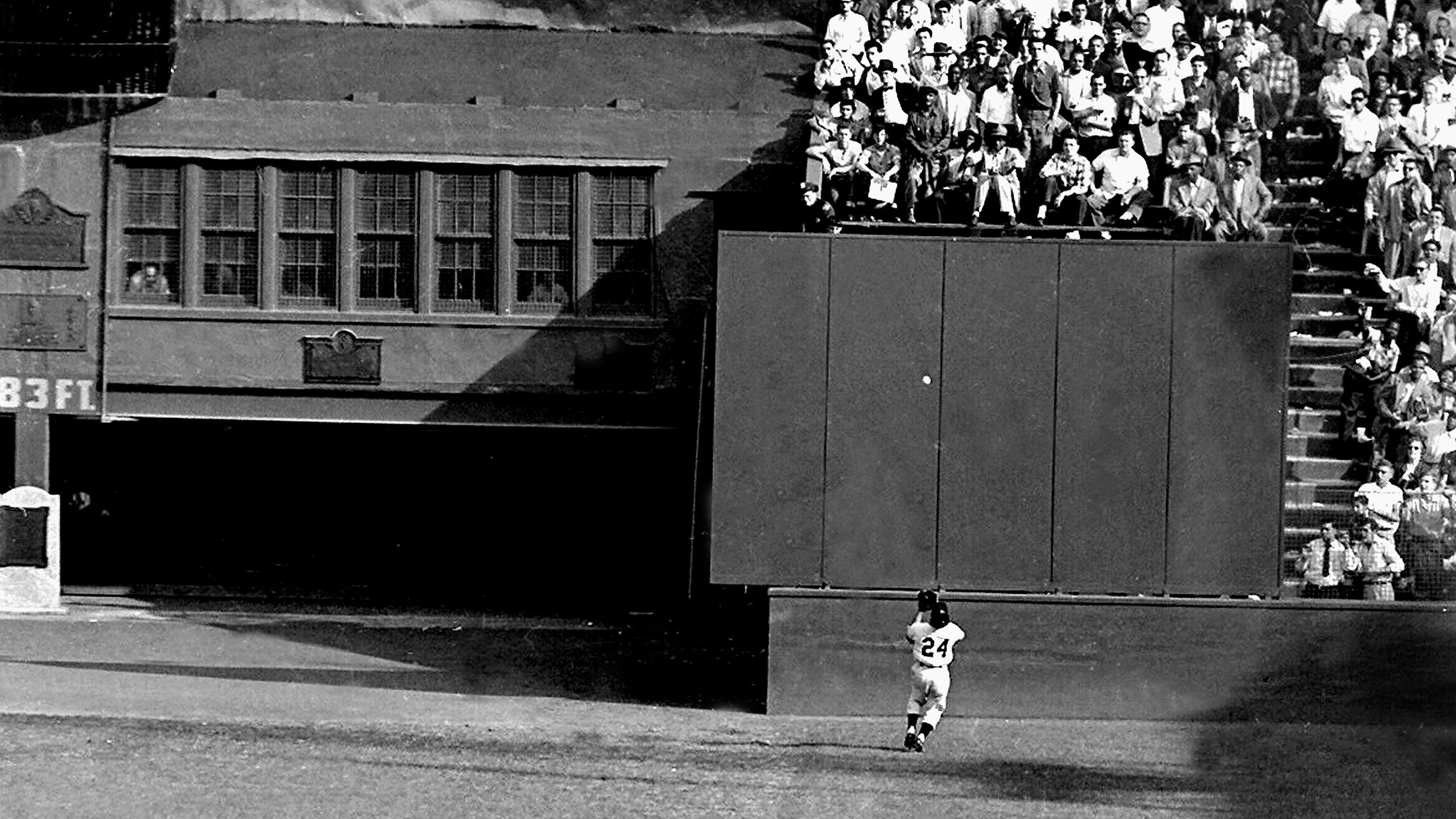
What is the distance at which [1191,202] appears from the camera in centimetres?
2661

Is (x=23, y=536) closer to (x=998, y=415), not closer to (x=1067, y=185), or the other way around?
(x=998, y=415)

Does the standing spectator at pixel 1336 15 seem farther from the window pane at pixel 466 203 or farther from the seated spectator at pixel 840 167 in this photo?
the window pane at pixel 466 203

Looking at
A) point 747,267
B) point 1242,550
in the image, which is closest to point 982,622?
point 1242,550

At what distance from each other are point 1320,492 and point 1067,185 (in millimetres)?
4631

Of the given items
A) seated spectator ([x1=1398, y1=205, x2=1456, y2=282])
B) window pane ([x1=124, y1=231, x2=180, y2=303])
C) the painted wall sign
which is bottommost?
the painted wall sign

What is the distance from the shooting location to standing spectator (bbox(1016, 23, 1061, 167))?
89.7 feet

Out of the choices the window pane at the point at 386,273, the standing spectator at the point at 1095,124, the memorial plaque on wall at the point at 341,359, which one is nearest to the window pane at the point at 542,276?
the window pane at the point at 386,273

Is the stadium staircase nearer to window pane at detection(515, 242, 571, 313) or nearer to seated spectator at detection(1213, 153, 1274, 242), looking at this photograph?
seated spectator at detection(1213, 153, 1274, 242)

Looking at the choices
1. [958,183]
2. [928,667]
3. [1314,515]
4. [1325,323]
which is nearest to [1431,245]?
[1325,323]

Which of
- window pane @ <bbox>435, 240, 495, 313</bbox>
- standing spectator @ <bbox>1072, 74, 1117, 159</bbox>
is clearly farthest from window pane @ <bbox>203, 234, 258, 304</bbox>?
standing spectator @ <bbox>1072, 74, 1117, 159</bbox>

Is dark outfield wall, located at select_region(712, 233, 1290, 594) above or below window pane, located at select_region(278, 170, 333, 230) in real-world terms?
below

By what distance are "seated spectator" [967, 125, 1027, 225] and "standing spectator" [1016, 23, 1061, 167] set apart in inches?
20.8

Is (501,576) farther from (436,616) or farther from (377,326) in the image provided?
(377,326)

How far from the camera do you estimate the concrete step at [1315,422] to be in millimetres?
25844
